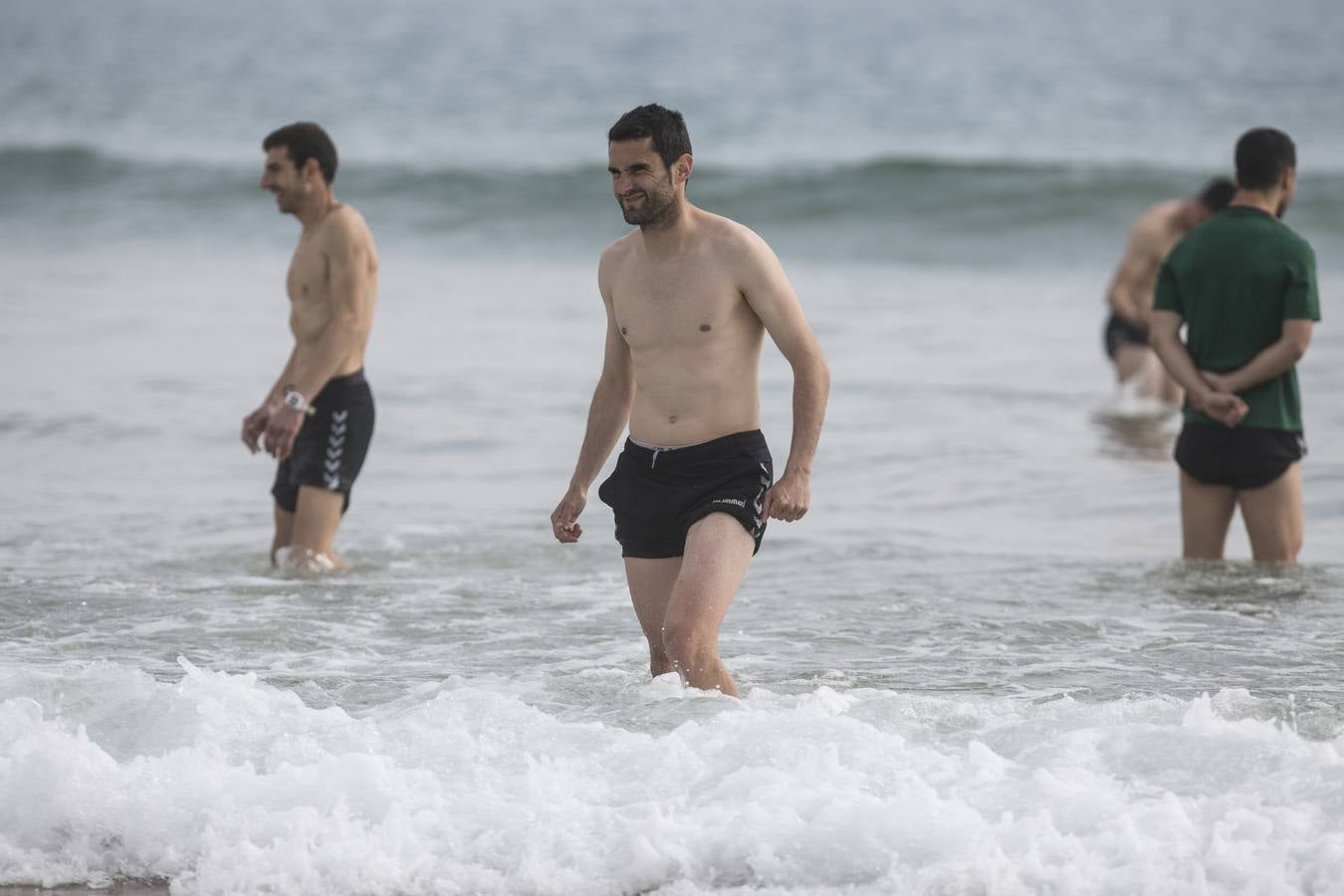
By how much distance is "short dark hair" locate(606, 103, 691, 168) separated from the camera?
4508mm

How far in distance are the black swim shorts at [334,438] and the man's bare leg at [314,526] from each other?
5 centimetres

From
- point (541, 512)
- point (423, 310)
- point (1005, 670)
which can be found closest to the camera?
point (1005, 670)

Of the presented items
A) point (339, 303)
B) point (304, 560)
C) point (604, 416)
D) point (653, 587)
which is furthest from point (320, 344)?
point (653, 587)

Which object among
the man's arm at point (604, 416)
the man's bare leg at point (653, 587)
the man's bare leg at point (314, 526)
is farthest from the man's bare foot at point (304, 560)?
the man's bare leg at point (653, 587)

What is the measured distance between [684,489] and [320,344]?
268cm

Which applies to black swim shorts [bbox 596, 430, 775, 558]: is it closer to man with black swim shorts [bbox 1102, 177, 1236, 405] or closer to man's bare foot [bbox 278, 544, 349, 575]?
man's bare foot [bbox 278, 544, 349, 575]

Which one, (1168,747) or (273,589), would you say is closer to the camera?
(1168,747)

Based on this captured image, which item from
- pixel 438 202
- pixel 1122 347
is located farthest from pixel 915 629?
pixel 438 202

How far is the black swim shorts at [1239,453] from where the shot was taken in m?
6.51

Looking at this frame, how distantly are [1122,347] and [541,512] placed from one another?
4.85 m

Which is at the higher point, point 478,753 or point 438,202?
point 438,202

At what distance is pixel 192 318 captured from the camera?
16.2 meters

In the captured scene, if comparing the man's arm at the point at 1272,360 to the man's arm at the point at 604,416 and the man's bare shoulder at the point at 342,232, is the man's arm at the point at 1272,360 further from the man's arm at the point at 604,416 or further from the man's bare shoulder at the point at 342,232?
the man's bare shoulder at the point at 342,232

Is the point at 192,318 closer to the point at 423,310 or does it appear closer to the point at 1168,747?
the point at 423,310
